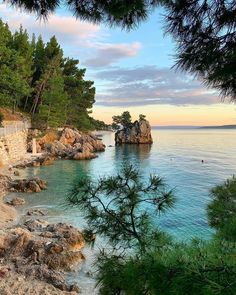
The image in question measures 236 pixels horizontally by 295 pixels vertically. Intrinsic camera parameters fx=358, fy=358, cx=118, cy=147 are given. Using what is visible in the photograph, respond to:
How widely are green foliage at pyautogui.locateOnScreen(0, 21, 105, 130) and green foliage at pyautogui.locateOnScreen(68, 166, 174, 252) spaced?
111 feet

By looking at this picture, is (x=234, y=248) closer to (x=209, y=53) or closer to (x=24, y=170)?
(x=209, y=53)

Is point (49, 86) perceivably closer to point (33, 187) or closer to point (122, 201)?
point (33, 187)

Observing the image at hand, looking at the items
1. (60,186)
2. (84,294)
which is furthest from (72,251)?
(60,186)


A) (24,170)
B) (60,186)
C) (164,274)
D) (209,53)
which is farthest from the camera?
(24,170)

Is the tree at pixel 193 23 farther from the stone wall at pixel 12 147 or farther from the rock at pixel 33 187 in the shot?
the stone wall at pixel 12 147

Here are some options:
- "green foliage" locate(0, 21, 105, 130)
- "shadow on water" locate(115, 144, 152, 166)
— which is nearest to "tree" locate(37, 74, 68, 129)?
"green foliage" locate(0, 21, 105, 130)

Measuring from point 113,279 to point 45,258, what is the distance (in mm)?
9317

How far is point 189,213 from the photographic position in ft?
77.4

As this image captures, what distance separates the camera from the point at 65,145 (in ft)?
189

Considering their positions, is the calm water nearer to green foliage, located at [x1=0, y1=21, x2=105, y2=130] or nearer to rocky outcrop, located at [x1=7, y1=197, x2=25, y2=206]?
rocky outcrop, located at [x1=7, y1=197, x2=25, y2=206]

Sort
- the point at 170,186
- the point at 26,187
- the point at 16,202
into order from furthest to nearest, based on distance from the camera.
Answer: the point at 26,187 < the point at 16,202 < the point at 170,186

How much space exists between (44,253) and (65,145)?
44289 millimetres

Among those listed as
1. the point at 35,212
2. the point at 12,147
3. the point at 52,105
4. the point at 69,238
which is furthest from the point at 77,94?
the point at 69,238

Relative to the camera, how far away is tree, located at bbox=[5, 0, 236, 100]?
13.9ft
